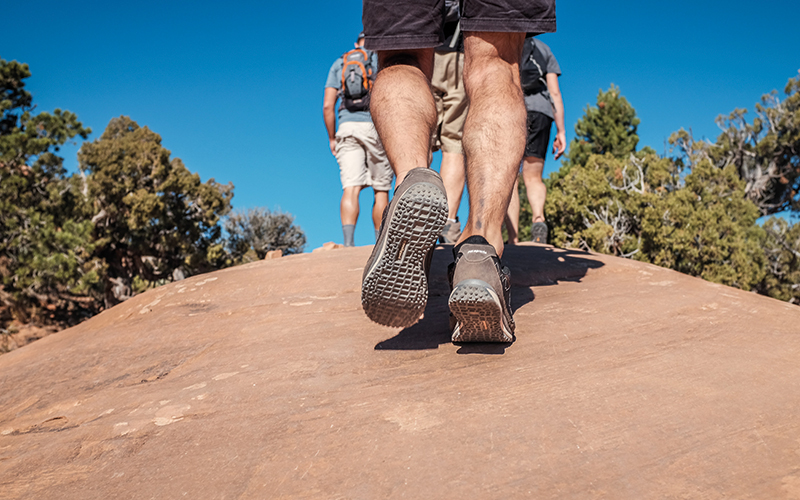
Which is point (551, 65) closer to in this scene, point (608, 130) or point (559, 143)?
point (559, 143)

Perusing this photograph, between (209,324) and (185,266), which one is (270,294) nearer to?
(209,324)

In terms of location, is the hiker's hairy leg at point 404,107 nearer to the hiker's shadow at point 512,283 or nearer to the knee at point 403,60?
→ the knee at point 403,60

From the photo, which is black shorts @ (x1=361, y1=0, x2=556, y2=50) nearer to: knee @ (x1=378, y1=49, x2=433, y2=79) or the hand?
knee @ (x1=378, y1=49, x2=433, y2=79)

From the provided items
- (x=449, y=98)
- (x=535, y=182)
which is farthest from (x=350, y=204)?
(x=449, y=98)

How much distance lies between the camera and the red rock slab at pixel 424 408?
3.21ft

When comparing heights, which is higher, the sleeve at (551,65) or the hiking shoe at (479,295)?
the sleeve at (551,65)

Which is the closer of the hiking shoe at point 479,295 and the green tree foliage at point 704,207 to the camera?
the hiking shoe at point 479,295

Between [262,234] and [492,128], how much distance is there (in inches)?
865

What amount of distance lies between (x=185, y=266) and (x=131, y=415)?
18.5m

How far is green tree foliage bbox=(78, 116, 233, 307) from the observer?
16.7m

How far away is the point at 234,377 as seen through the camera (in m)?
1.57

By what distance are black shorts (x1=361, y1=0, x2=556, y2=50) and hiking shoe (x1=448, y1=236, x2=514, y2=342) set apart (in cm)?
67

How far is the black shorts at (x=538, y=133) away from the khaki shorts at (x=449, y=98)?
75.5 inches

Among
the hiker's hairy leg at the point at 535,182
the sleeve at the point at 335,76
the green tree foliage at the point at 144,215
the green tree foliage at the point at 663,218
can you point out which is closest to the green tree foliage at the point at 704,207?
the green tree foliage at the point at 663,218
